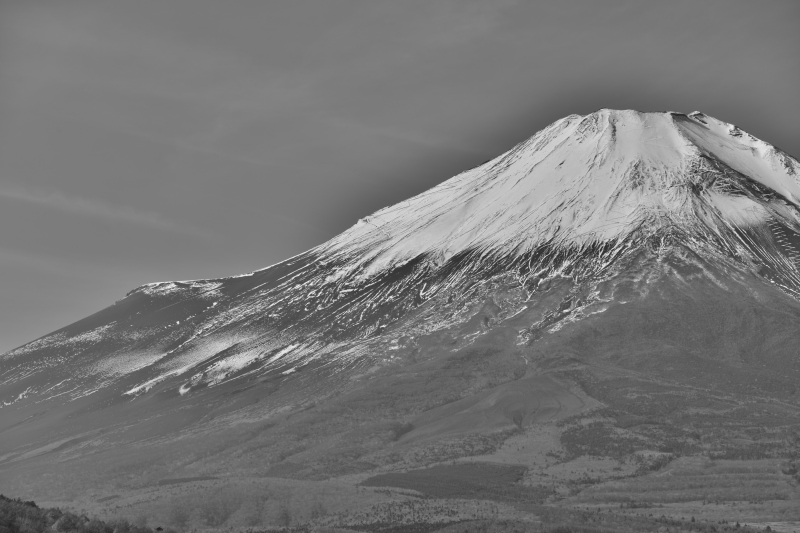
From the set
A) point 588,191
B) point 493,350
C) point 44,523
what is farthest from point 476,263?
point 44,523

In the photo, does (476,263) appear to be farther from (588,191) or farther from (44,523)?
(44,523)

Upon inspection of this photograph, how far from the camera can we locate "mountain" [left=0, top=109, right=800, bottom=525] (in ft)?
230

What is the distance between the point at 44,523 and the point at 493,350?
6471 centimetres

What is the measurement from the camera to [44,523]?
3262cm

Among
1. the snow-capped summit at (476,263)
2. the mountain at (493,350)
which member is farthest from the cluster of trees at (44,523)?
the snow-capped summit at (476,263)

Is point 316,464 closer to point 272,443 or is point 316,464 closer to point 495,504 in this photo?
→ point 272,443

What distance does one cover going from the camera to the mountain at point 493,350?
230 feet

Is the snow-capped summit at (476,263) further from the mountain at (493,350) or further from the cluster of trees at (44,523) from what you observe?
the cluster of trees at (44,523)

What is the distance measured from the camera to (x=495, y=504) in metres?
48.0

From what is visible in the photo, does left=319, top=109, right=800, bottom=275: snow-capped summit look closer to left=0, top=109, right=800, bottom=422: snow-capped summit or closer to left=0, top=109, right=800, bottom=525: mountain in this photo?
left=0, top=109, right=800, bottom=422: snow-capped summit

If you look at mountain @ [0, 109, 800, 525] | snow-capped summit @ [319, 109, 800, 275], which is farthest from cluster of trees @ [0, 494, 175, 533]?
snow-capped summit @ [319, 109, 800, 275]

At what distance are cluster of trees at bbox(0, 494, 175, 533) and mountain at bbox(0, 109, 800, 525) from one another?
14.0 meters

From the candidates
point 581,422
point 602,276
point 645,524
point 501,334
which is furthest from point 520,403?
point 645,524

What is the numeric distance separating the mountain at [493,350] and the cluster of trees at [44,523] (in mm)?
14014
